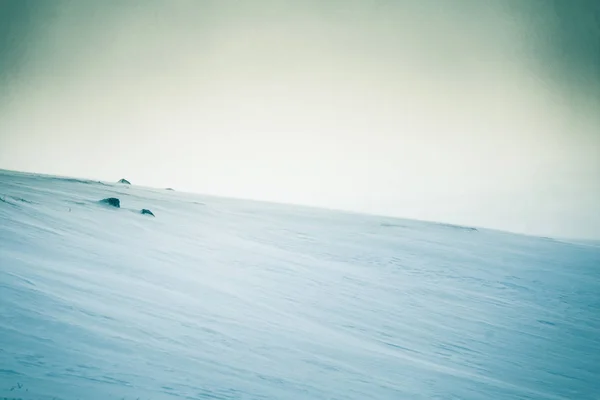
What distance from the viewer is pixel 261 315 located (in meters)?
7.03

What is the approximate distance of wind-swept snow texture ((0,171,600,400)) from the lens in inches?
164

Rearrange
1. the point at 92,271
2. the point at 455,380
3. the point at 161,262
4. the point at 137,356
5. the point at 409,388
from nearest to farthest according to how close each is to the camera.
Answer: the point at 137,356
the point at 409,388
the point at 455,380
the point at 92,271
the point at 161,262

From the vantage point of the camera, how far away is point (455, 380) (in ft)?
20.1

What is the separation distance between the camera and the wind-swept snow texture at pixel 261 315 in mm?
4156

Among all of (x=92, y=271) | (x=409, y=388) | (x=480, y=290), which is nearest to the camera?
(x=409, y=388)

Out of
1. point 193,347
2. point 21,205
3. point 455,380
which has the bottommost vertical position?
point 455,380

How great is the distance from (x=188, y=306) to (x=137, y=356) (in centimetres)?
218

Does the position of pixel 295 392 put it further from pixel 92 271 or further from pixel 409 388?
pixel 92 271

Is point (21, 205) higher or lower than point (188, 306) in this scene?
higher

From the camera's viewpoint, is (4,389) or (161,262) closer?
(4,389)

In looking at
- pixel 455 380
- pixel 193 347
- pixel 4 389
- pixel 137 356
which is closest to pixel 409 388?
pixel 455 380

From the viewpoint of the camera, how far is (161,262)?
8.95m

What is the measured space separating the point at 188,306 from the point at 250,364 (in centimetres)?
200

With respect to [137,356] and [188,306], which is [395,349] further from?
[137,356]
